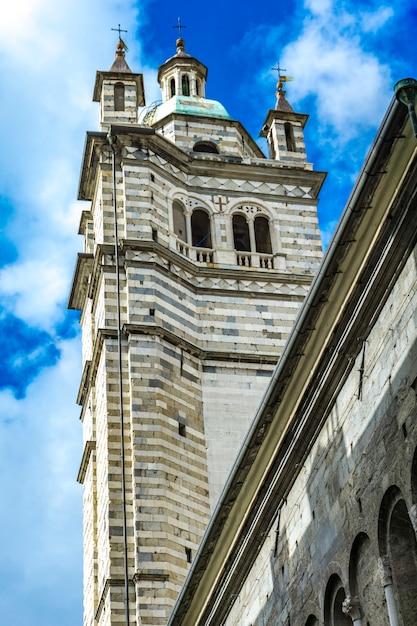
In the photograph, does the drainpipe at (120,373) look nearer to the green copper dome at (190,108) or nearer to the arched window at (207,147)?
the arched window at (207,147)

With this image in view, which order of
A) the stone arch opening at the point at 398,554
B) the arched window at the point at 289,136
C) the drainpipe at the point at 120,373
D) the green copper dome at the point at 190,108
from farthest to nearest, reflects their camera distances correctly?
the green copper dome at the point at 190,108 → the arched window at the point at 289,136 → the drainpipe at the point at 120,373 → the stone arch opening at the point at 398,554

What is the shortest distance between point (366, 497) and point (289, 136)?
2696 cm

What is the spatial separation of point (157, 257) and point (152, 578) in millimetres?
9769

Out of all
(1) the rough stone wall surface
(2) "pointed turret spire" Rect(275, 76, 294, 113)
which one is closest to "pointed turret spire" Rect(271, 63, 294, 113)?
(2) "pointed turret spire" Rect(275, 76, 294, 113)

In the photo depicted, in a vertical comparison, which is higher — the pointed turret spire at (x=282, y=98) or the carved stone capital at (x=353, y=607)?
the pointed turret spire at (x=282, y=98)

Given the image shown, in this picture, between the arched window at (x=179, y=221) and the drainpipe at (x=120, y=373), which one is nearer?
the drainpipe at (x=120, y=373)

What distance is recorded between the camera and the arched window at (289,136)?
133ft

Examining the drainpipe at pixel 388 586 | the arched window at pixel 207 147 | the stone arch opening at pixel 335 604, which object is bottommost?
the drainpipe at pixel 388 586

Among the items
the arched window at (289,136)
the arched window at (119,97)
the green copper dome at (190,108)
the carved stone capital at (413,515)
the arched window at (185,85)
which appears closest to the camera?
the carved stone capital at (413,515)

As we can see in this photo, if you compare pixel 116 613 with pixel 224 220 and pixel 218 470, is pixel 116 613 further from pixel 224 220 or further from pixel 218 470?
pixel 224 220

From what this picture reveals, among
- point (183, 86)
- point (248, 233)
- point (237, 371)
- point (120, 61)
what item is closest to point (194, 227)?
point (248, 233)

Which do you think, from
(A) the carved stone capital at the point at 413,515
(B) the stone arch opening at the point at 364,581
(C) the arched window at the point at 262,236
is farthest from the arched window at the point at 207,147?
(A) the carved stone capital at the point at 413,515

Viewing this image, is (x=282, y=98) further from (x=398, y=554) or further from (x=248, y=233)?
(x=398, y=554)

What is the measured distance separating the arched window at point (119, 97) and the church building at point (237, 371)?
0.25 feet
